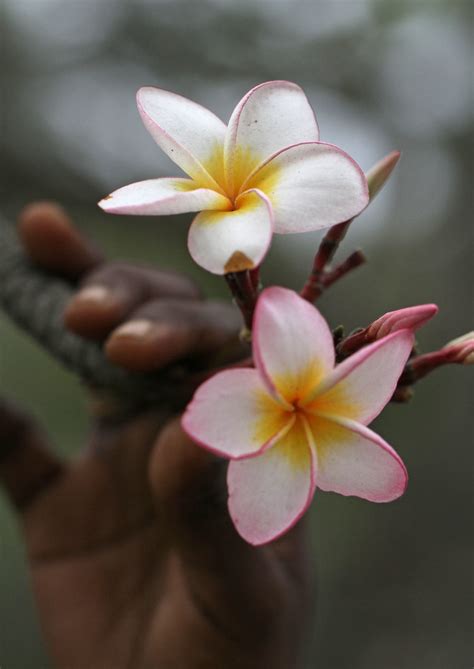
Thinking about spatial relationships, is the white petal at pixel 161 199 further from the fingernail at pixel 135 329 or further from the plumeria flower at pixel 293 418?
the fingernail at pixel 135 329

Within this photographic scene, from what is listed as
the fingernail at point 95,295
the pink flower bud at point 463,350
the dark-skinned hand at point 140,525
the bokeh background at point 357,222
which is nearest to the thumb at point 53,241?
the dark-skinned hand at point 140,525

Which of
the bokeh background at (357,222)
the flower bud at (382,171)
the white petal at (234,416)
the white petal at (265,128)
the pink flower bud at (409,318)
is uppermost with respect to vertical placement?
the white petal at (265,128)

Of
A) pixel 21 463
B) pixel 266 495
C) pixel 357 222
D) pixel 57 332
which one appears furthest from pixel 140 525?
pixel 357 222

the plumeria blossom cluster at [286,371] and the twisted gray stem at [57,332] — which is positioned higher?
the plumeria blossom cluster at [286,371]

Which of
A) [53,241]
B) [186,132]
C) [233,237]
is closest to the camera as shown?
[233,237]

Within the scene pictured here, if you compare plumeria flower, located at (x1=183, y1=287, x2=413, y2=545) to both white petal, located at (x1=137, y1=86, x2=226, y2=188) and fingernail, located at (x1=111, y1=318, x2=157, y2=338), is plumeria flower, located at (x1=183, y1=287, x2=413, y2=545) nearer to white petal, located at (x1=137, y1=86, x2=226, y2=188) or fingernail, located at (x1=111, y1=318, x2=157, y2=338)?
white petal, located at (x1=137, y1=86, x2=226, y2=188)

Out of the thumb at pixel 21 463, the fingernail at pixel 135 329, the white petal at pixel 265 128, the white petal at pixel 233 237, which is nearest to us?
the white petal at pixel 233 237

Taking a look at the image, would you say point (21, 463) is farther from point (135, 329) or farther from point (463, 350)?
point (463, 350)
